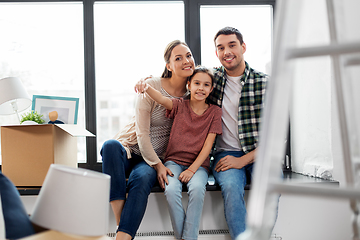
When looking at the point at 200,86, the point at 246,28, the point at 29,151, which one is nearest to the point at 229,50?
the point at 200,86

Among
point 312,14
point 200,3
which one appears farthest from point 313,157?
point 200,3

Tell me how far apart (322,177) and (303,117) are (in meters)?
0.44

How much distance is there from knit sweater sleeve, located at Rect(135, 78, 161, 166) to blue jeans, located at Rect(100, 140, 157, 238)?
0.20 ft

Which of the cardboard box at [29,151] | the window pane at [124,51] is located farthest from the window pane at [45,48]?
the cardboard box at [29,151]

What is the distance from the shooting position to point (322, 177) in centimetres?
179

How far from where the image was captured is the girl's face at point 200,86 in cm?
172

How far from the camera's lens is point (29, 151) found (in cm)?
170

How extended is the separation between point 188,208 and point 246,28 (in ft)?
4.79

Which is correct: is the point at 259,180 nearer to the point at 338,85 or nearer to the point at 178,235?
the point at 338,85

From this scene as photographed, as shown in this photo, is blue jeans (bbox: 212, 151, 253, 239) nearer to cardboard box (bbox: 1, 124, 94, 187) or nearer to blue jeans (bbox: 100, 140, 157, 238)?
blue jeans (bbox: 100, 140, 157, 238)

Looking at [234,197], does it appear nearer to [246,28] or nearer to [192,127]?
[192,127]

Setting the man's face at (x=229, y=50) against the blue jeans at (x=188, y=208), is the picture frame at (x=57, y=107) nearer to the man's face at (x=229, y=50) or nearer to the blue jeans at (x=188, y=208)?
the blue jeans at (x=188, y=208)

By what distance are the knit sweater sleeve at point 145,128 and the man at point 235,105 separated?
365 millimetres

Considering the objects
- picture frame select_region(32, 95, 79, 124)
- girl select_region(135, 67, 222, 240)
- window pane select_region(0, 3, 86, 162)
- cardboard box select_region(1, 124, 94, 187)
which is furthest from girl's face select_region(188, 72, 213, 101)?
window pane select_region(0, 3, 86, 162)
